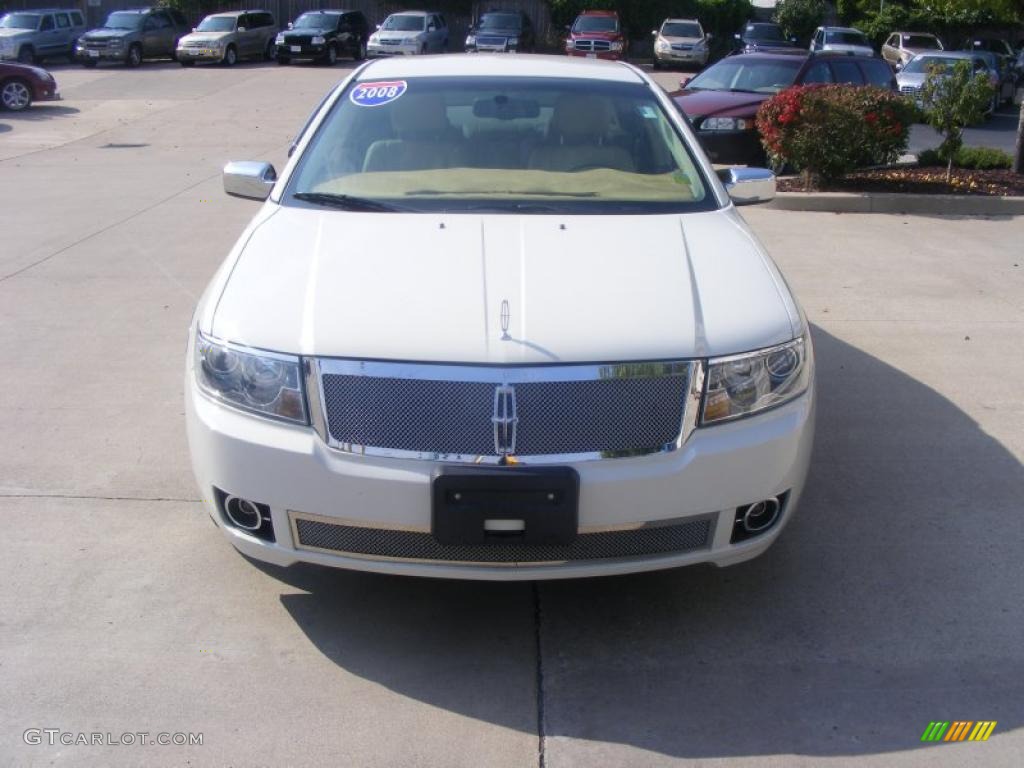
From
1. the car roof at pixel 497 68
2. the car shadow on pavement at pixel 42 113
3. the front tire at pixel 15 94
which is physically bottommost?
the car shadow on pavement at pixel 42 113

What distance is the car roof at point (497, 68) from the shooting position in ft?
17.6

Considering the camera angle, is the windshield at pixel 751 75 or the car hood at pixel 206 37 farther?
the car hood at pixel 206 37

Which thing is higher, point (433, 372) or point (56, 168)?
point (433, 372)

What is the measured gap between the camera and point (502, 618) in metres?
3.90

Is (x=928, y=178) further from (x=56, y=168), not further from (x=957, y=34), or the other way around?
(x=957, y=34)

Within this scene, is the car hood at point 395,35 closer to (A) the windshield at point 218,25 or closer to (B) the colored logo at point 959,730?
(A) the windshield at point 218,25

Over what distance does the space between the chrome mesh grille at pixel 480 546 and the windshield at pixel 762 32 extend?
36053mm

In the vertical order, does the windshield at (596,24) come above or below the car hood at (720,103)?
below

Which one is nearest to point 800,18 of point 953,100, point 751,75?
point 751,75

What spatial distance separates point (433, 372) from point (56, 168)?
12.5m

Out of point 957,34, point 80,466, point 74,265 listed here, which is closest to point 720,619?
point 80,466

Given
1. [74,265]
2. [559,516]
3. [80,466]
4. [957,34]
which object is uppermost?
[559,516]

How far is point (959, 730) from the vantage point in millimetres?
3311

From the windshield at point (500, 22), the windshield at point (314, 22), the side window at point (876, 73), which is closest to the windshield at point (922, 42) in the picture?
the windshield at point (500, 22)
